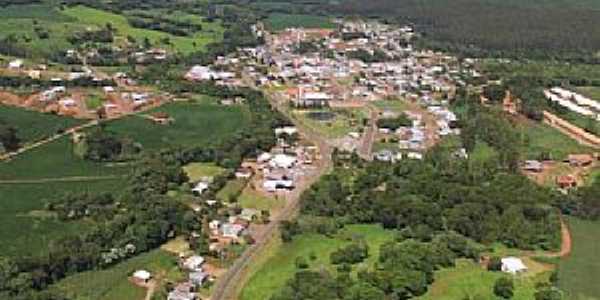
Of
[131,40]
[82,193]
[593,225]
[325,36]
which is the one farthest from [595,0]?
[82,193]

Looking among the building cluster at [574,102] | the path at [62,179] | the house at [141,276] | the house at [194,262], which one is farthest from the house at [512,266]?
the building cluster at [574,102]

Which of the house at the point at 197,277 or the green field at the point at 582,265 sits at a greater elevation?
the green field at the point at 582,265

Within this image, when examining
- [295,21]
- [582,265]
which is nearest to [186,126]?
[582,265]

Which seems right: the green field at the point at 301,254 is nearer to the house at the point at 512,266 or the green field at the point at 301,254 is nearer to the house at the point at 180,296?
the house at the point at 180,296

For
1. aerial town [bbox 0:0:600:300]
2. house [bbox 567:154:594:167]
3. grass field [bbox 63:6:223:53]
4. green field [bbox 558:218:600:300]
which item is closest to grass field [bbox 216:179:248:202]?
aerial town [bbox 0:0:600:300]

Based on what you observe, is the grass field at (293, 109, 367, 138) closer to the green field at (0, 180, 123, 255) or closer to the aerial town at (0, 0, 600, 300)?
the aerial town at (0, 0, 600, 300)

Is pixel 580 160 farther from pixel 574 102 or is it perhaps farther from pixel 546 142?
pixel 574 102
